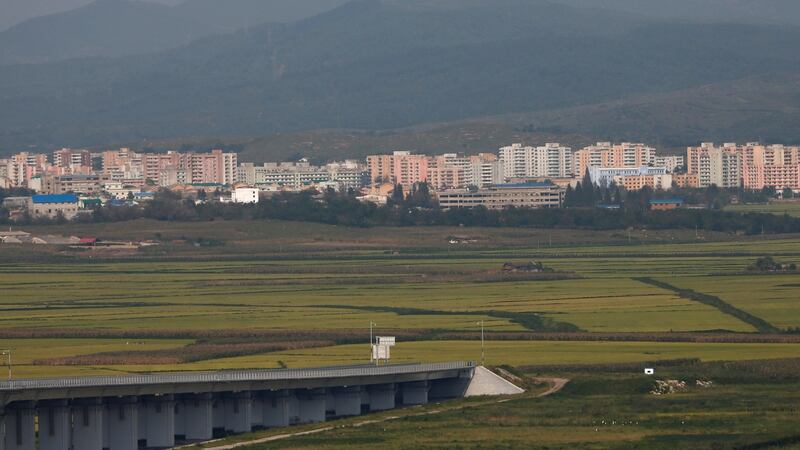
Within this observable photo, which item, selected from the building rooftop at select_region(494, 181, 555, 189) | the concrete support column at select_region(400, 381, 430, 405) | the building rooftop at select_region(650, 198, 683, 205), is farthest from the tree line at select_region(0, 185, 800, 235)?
the concrete support column at select_region(400, 381, 430, 405)

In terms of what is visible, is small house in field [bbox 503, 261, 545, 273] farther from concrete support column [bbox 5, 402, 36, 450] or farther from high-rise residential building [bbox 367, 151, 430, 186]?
high-rise residential building [bbox 367, 151, 430, 186]

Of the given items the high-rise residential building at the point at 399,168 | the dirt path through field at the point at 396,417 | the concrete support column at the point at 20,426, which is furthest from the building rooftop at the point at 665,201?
the concrete support column at the point at 20,426

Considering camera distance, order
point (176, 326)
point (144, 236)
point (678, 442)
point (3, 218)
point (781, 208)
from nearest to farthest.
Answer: point (678, 442)
point (176, 326)
point (144, 236)
point (3, 218)
point (781, 208)

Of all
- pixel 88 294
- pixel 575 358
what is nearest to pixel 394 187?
pixel 88 294

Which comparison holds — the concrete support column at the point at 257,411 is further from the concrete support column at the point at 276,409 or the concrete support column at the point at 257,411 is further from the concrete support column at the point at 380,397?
the concrete support column at the point at 380,397

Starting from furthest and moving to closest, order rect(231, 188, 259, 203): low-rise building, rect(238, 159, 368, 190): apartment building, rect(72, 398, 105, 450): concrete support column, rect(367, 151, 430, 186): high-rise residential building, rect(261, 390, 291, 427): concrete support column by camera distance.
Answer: rect(367, 151, 430, 186): high-rise residential building
rect(238, 159, 368, 190): apartment building
rect(231, 188, 259, 203): low-rise building
rect(261, 390, 291, 427): concrete support column
rect(72, 398, 105, 450): concrete support column

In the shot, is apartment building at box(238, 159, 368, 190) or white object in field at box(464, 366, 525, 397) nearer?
white object in field at box(464, 366, 525, 397)

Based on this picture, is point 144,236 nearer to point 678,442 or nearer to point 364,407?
point 364,407
